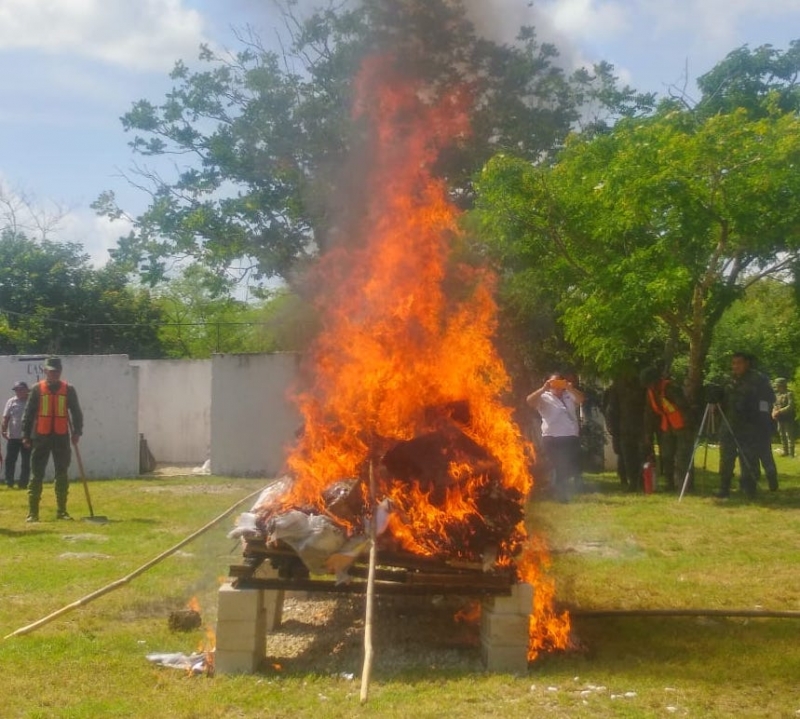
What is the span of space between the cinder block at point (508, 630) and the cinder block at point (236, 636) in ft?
4.57

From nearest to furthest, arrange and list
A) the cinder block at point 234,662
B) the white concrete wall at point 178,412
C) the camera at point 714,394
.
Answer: the cinder block at point 234,662
the camera at point 714,394
the white concrete wall at point 178,412

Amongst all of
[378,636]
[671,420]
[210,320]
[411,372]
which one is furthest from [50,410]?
[210,320]

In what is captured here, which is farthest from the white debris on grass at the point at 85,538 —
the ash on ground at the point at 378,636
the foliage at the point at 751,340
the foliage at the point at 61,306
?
the foliage at the point at 751,340

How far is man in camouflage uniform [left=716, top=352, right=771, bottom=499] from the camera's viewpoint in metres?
14.0

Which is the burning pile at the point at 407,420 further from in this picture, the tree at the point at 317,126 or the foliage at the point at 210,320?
the foliage at the point at 210,320

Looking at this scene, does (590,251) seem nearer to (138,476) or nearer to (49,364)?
(49,364)

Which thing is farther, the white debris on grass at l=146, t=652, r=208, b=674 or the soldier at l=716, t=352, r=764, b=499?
the soldier at l=716, t=352, r=764, b=499

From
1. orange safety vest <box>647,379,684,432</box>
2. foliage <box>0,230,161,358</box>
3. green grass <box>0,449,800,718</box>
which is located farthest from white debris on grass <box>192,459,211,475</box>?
foliage <box>0,230,161,358</box>

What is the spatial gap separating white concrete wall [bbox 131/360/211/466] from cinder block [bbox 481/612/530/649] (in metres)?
18.9

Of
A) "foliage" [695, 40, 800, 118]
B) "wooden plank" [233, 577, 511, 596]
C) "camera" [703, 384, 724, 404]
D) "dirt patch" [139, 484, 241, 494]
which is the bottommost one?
"dirt patch" [139, 484, 241, 494]

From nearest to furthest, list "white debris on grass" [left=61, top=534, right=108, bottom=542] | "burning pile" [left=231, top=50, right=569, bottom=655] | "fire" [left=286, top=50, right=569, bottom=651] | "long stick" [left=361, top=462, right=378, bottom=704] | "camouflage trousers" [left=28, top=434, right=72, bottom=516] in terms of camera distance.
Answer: "long stick" [left=361, top=462, right=378, bottom=704] < "burning pile" [left=231, top=50, right=569, bottom=655] < "fire" [left=286, top=50, right=569, bottom=651] < "white debris on grass" [left=61, top=534, right=108, bottom=542] < "camouflage trousers" [left=28, top=434, right=72, bottom=516]

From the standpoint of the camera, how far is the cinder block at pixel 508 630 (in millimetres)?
5867

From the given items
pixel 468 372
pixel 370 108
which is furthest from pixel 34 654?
pixel 370 108

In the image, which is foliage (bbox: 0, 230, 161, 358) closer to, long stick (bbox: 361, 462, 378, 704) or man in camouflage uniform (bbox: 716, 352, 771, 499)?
man in camouflage uniform (bbox: 716, 352, 771, 499)
